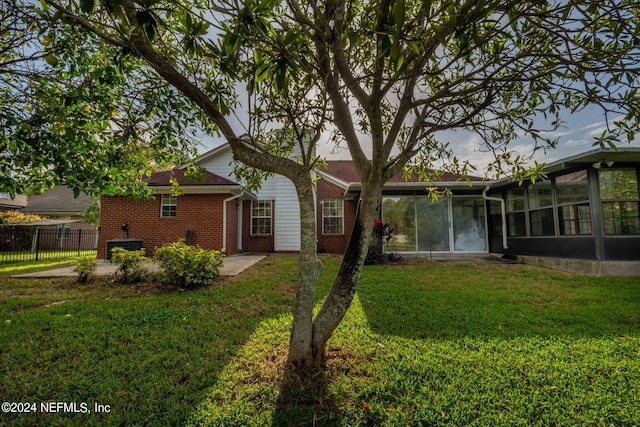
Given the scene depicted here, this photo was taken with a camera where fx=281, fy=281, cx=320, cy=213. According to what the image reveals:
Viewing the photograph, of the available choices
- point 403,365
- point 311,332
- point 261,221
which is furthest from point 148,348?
point 261,221

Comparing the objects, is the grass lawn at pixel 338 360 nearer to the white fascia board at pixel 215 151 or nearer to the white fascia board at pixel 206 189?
the white fascia board at pixel 206 189

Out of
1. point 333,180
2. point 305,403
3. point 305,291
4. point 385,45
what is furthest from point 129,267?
point 333,180

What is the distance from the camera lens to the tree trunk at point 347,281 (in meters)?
2.84

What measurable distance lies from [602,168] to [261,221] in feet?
41.4

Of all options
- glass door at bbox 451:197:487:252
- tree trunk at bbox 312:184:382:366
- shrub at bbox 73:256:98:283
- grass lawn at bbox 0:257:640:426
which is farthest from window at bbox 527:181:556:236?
shrub at bbox 73:256:98:283

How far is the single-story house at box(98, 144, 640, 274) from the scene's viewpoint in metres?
7.77

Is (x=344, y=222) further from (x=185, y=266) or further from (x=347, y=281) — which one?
(x=347, y=281)

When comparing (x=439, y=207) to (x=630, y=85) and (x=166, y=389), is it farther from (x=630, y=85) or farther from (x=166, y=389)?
(x=166, y=389)

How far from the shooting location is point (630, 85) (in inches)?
107

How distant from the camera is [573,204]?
8391 mm

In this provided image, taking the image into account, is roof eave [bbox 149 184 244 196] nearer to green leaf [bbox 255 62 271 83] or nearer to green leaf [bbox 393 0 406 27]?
green leaf [bbox 255 62 271 83]

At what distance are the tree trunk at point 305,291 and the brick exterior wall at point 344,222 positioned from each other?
10.7 metres

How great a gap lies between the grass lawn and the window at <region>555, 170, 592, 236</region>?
3177 mm

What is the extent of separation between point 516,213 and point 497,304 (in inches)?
280
